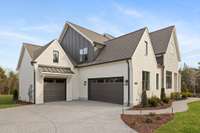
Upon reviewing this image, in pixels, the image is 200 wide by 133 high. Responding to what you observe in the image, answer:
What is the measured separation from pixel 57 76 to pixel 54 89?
Answer: 1.40 metres

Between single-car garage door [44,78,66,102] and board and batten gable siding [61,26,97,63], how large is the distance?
404cm

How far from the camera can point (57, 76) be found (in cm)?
1972

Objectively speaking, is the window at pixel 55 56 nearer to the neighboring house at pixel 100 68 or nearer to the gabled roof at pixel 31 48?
the neighboring house at pixel 100 68

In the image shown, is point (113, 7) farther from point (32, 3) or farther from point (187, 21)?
point (187, 21)

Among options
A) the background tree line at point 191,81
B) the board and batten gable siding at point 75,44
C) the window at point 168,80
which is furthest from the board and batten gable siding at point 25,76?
the background tree line at point 191,81

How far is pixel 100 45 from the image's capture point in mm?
21594

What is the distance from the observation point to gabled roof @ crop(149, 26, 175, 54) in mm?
22017

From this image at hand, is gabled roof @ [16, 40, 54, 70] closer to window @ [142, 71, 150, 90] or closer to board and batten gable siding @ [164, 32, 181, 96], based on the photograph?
window @ [142, 71, 150, 90]

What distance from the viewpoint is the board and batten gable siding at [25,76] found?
62.9 ft

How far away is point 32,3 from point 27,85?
9308 mm

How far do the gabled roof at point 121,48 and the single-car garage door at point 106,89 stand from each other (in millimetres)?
1950

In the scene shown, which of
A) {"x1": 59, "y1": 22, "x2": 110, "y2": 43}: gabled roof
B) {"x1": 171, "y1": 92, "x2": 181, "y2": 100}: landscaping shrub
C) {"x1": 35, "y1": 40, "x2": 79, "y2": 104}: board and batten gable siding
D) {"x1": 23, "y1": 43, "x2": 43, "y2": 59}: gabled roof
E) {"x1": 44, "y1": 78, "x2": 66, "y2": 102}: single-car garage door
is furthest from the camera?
{"x1": 59, "y1": 22, "x2": 110, "y2": 43}: gabled roof

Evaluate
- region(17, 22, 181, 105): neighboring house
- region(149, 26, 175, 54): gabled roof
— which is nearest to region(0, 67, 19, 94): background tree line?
region(17, 22, 181, 105): neighboring house

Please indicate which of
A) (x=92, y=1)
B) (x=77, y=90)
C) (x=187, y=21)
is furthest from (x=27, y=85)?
(x=187, y=21)
